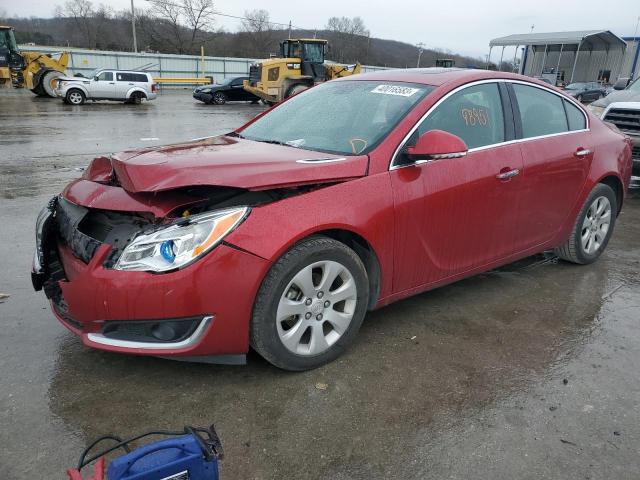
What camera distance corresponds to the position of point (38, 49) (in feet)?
118

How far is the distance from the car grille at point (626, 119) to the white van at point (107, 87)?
66.6 feet

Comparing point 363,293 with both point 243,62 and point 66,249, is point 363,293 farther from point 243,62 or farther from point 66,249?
point 243,62

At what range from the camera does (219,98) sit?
26.5 m

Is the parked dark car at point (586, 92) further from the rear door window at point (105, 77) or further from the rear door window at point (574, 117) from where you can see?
the rear door window at point (574, 117)

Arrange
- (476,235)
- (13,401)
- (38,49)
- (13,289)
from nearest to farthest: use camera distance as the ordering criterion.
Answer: (13,401) → (476,235) → (13,289) → (38,49)

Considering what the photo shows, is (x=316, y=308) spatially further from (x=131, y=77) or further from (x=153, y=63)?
(x=153, y=63)

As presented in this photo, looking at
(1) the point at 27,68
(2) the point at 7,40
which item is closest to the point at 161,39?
(2) the point at 7,40

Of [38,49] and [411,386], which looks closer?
[411,386]

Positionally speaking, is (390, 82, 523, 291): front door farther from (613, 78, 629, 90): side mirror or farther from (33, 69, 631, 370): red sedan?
(613, 78, 629, 90): side mirror

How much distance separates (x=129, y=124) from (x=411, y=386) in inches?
577

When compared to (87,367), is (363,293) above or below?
above

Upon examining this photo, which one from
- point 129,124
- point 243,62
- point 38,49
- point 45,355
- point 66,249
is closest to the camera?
point 66,249

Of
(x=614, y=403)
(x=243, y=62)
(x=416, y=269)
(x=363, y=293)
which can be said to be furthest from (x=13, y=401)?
(x=243, y=62)

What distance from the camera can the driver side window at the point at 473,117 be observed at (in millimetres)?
3330
